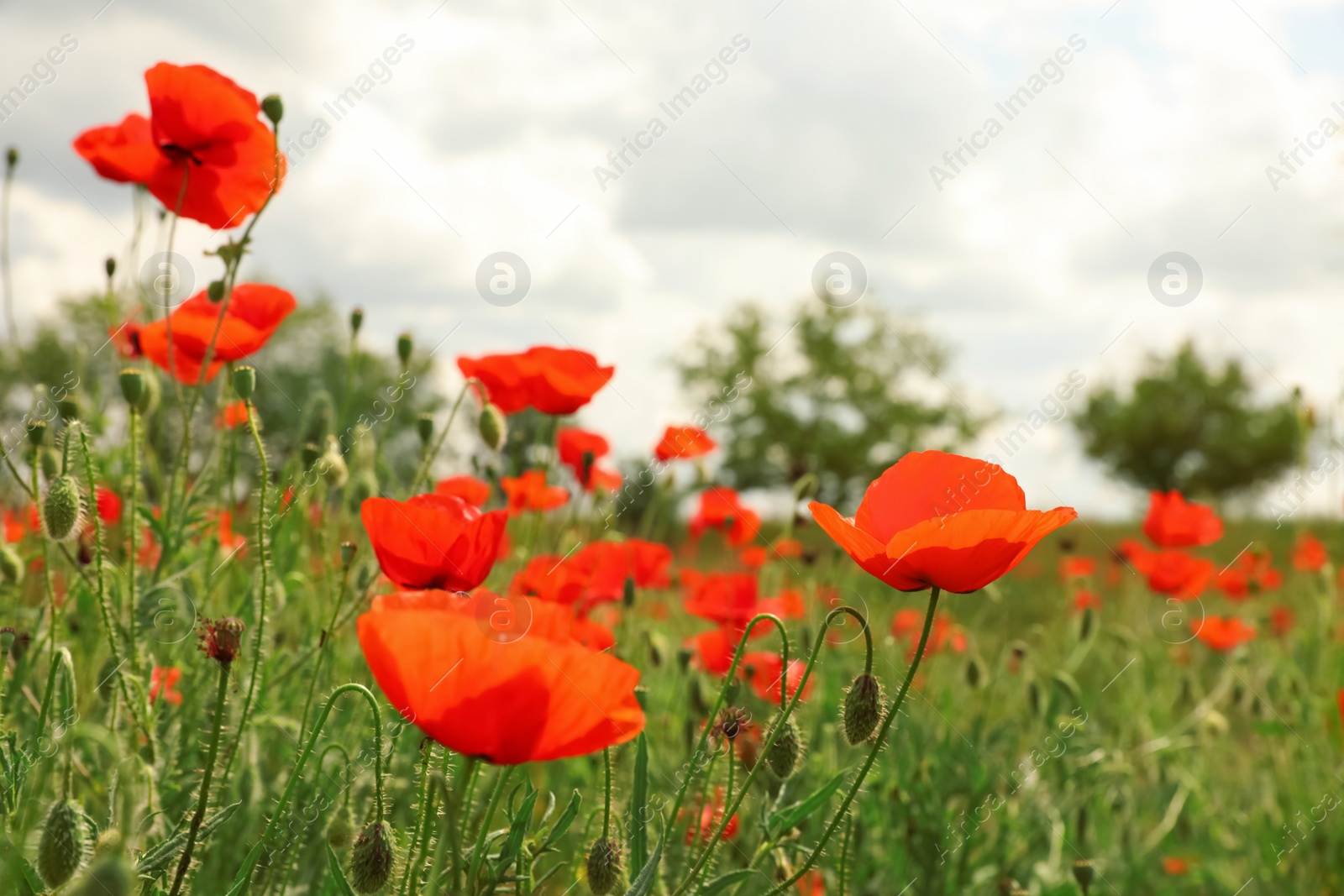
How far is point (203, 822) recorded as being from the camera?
1.11 meters

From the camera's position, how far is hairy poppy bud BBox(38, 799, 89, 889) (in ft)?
2.97

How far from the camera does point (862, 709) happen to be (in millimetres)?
1182

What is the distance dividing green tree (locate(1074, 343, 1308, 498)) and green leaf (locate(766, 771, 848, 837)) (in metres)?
34.4

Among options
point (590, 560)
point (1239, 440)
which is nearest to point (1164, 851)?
point (590, 560)

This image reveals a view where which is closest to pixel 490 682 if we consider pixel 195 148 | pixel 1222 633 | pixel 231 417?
pixel 195 148

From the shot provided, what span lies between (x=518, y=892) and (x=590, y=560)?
55.6 inches

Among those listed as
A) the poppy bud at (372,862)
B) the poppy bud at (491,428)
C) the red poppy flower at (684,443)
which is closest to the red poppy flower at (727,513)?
the red poppy flower at (684,443)

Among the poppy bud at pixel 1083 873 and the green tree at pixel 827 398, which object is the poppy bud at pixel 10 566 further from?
the green tree at pixel 827 398

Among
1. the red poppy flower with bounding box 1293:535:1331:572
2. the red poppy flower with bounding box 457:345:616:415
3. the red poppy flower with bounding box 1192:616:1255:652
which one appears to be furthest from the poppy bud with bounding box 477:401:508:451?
the red poppy flower with bounding box 1293:535:1331:572

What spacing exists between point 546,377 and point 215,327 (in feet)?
2.02

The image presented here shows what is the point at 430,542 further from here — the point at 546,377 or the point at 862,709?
the point at 546,377

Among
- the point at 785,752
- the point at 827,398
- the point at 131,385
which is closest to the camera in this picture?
the point at 785,752

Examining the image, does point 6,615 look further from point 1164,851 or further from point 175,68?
point 1164,851

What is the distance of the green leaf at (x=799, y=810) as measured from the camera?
4.12 ft
